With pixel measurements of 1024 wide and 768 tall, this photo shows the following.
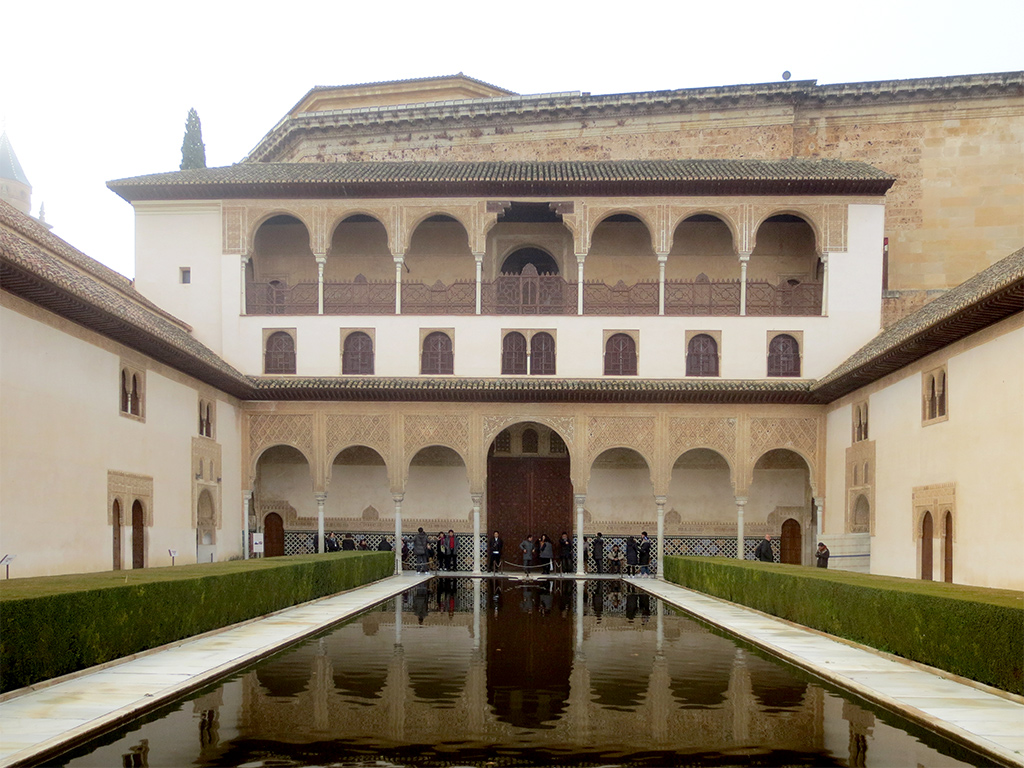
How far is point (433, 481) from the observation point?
94.8 ft

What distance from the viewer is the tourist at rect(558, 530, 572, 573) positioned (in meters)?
28.5

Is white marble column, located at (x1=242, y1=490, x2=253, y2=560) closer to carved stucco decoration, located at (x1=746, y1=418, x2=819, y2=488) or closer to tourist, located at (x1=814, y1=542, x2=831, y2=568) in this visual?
carved stucco decoration, located at (x1=746, y1=418, x2=819, y2=488)

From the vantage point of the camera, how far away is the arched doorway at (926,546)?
1869 cm

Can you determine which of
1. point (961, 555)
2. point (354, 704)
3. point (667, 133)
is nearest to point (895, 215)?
point (667, 133)

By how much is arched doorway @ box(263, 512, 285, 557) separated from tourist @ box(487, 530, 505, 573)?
5271 mm

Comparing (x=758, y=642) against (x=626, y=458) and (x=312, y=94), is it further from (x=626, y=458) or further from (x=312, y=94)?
(x=312, y=94)

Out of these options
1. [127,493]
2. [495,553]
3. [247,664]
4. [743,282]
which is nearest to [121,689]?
[247,664]

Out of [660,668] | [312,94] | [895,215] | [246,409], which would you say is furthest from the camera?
[312,94]

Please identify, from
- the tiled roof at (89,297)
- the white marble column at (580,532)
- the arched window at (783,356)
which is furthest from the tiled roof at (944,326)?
the tiled roof at (89,297)

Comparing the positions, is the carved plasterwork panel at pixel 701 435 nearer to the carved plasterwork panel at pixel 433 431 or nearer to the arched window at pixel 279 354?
the carved plasterwork panel at pixel 433 431

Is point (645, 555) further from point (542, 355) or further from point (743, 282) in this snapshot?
point (743, 282)

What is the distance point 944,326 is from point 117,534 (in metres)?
13.6

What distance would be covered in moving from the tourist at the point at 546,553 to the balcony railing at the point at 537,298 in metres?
5.84

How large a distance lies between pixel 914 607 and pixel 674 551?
58.9 feet
